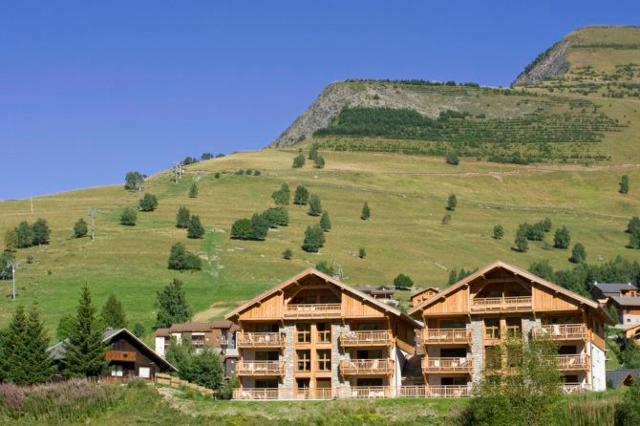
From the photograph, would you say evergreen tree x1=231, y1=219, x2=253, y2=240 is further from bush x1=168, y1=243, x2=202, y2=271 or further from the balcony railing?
the balcony railing

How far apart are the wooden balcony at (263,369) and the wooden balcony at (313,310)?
3636mm

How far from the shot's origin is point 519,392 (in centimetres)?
6062

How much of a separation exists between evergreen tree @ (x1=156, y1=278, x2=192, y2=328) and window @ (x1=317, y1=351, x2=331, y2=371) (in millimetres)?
54676

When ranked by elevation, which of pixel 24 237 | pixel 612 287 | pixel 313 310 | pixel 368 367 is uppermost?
pixel 24 237

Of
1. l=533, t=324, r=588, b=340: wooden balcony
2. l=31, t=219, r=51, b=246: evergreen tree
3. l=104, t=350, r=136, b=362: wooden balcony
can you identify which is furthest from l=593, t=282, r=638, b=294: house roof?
l=31, t=219, r=51, b=246: evergreen tree

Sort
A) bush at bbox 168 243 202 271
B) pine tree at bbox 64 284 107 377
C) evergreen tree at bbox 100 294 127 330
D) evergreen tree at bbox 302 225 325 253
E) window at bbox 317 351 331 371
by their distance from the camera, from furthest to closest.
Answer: evergreen tree at bbox 302 225 325 253 < bush at bbox 168 243 202 271 < evergreen tree at bbox 100 294 127 330 < window at bbox 317 351 331 371 < pine tree at bbox 64 284 107 377

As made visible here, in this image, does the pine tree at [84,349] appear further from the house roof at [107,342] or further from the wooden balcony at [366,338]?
the wooden balcony at [366,338]

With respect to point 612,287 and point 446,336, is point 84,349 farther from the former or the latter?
point 612,287

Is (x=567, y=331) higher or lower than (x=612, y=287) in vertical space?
lower

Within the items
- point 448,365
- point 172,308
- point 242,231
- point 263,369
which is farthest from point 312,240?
point 448,365

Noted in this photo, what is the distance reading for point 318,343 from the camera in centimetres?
8475

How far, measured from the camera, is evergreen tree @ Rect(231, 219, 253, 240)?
197 metres

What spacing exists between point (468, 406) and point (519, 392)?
18.4 feet

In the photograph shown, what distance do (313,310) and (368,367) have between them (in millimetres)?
5963
